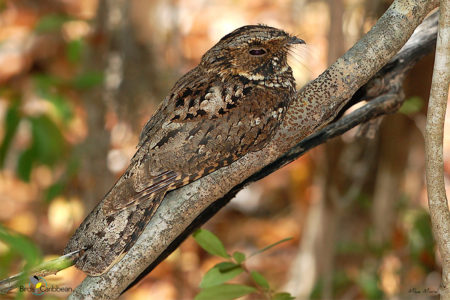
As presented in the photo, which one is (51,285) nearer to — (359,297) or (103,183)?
(103,183)

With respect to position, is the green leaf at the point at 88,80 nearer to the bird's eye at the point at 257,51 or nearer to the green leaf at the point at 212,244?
the bird's eye at the point at 257,51

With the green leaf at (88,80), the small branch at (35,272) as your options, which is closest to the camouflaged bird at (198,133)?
the small branch at (35,272)

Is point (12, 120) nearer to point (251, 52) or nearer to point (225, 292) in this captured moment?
point (251, 52)

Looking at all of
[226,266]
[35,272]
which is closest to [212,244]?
[226,266]

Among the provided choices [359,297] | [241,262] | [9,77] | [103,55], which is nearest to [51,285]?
[241,262]

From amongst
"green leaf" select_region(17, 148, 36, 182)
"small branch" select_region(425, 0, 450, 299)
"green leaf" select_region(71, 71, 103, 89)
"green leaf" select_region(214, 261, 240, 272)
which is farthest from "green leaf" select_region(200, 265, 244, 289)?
"green leaf" select_region(17, 148, 36, 182)
